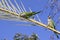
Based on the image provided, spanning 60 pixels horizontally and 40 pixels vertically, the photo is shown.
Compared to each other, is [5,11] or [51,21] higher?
[51,21]

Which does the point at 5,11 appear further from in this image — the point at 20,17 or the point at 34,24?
the point at 34,24

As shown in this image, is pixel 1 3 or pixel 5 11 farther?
pixel 1 3

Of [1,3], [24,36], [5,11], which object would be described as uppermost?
[24,36]

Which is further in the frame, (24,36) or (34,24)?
(24,36)

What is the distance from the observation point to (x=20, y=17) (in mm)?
1630

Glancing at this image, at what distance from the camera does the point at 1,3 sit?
1.73 meters

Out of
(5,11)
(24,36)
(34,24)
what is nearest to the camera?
(5,11)

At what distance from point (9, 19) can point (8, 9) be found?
110 millimetres

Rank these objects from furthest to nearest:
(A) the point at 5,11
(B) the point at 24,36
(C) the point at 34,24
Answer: (B) the point at 24,36 → (C) the point at 34,24 → (A) the point at 5,11

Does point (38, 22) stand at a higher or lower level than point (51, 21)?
lower

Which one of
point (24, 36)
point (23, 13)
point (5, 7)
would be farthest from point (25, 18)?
point (24, 36)

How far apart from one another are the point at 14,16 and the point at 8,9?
6cm

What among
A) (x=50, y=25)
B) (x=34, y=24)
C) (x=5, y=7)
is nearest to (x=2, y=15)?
(x=5, y=7)

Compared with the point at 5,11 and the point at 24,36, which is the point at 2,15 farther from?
the point at 24,36
